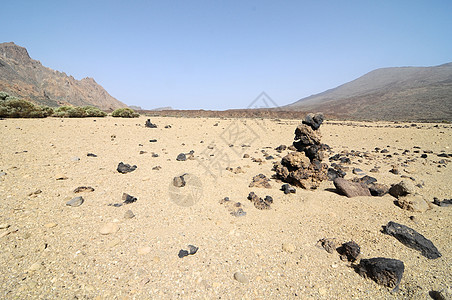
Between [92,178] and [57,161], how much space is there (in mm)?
1885

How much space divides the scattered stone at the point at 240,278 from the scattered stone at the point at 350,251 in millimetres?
1670

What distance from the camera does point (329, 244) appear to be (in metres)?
3.48

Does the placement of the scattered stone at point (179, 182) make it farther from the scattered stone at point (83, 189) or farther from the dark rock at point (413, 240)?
the dark rock at point (413, 240)

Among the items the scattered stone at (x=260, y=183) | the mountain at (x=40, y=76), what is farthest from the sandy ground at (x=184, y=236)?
the mountain at (x=40, y=76)

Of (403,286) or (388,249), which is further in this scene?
(388,249)

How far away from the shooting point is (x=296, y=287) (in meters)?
2.71

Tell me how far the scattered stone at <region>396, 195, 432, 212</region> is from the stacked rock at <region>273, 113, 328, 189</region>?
193cm

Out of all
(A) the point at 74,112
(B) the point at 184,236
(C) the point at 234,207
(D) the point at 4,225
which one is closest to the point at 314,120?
(C) the point at 234,207

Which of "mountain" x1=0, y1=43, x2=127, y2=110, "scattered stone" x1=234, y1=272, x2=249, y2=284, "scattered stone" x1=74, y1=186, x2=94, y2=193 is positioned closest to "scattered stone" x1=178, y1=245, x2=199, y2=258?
"scattered stone" x1=234, y1=272, x2=249, y2=284

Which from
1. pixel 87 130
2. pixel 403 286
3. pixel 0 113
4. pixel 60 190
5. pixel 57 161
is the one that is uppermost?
pixel 0 113

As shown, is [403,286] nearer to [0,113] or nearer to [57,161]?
[57,161]

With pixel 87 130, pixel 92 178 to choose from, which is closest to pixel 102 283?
pixel 92 178

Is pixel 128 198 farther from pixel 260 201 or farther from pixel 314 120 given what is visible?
pixel 314 120

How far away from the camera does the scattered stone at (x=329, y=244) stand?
3406 millimetres
